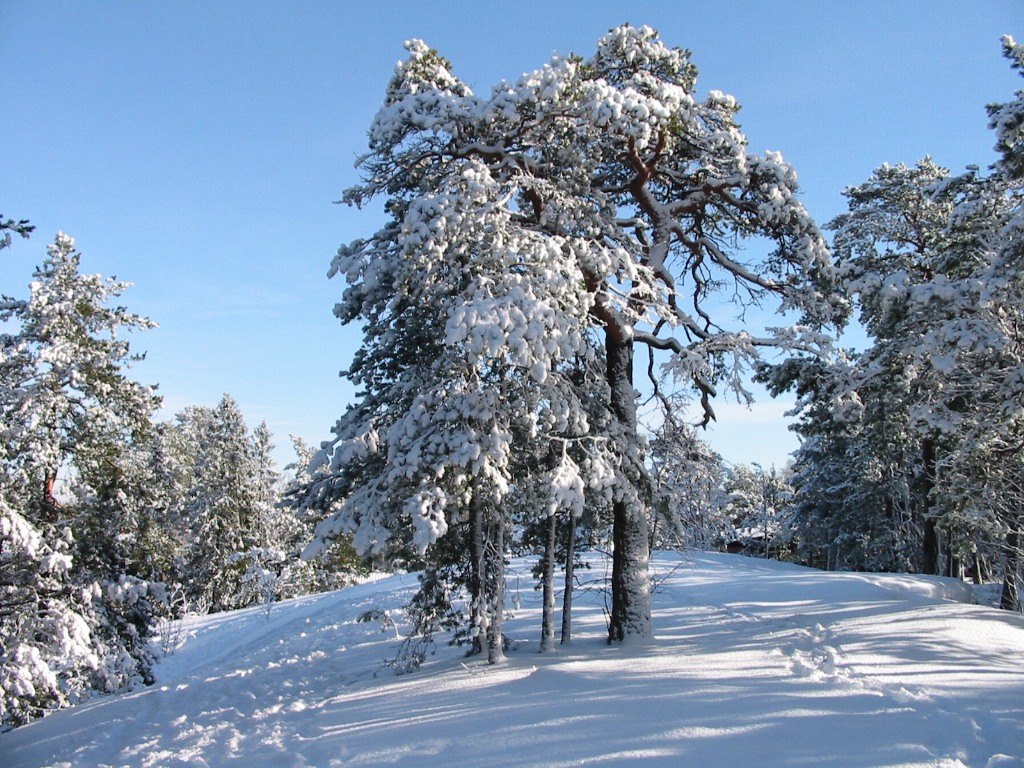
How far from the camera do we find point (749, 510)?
177ft

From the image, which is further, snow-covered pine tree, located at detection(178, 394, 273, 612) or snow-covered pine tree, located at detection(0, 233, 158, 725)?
snow-covered pine tree, located at detection(178, 394, 273, 612)

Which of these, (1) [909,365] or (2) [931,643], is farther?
(1) [909,365]

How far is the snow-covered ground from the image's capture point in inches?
229

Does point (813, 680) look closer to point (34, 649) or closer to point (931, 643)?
point (931, 643)

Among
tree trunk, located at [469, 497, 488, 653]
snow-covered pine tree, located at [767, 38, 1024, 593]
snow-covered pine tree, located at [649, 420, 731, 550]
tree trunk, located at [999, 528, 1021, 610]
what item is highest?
snow-covered pine tree, located at [767, 38, 1024, 593]

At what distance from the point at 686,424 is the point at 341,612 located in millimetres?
12034

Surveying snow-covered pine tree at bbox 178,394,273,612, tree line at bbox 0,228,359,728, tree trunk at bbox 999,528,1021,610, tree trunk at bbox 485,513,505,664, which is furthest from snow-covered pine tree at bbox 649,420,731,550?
snow-covered pine tree at bbox 178,394,273,612

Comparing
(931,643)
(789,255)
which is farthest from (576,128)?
(931,643)

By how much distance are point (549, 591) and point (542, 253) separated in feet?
17.2

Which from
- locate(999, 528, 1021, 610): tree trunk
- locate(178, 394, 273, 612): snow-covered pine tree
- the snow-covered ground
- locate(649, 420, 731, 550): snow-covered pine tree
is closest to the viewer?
the snow-covered ground

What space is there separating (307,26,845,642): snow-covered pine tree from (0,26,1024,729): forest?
0.04 metres

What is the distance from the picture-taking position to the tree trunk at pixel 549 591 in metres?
10.4

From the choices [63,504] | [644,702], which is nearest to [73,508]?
[63,504]

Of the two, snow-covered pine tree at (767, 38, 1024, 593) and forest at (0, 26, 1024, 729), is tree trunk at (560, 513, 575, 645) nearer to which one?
forest at (0, 26, 1024, 729)
